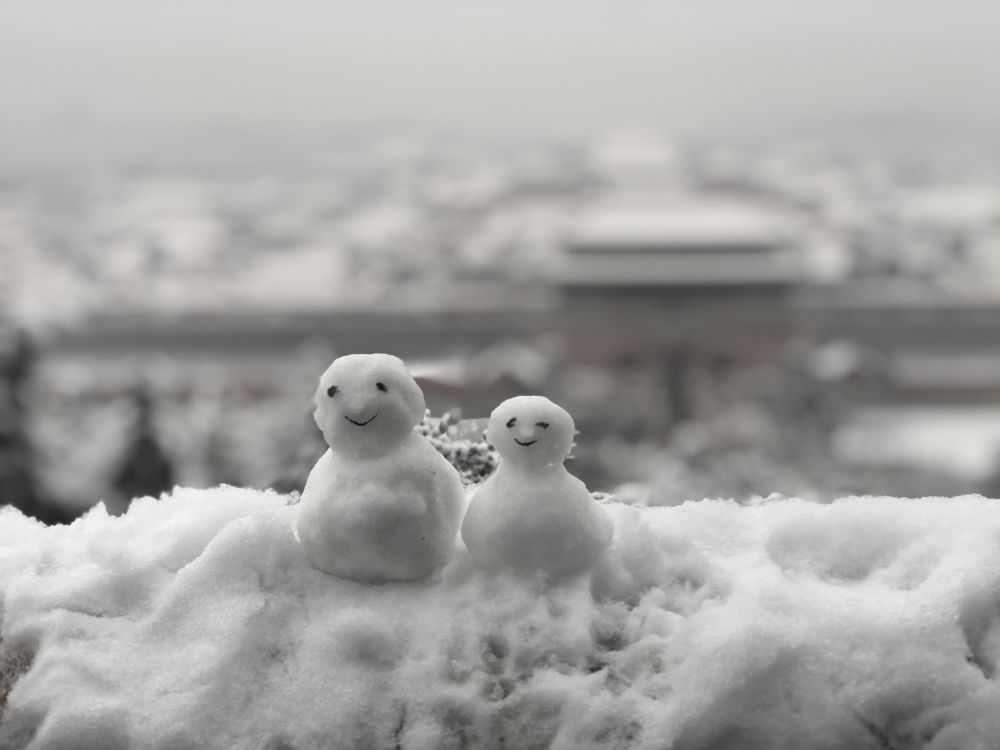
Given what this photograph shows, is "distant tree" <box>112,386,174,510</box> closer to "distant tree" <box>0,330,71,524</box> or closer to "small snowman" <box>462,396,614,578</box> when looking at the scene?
"distant tree" <box>0,330,71,524</box>

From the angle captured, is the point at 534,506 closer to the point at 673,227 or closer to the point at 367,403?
the point at 367,403

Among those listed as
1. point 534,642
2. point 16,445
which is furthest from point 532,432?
point 16,445

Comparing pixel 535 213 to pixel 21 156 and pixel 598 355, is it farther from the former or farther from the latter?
pixel 21 156

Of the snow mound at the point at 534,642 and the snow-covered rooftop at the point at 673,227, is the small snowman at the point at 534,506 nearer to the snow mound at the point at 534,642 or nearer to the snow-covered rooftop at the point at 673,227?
the snow mound at the point at 534,642

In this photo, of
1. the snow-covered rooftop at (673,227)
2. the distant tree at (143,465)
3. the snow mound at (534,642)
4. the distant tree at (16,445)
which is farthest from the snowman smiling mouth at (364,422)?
the snow-covered rooftop at (673,227)

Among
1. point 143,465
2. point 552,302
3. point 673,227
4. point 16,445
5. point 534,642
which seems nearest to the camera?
point 534,642

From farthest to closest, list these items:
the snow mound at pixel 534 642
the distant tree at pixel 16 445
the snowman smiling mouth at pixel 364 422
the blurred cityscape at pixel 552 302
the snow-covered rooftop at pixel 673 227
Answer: the snow-covered rooftop at pixel 673 227
the blurred cityscape at pixel 552 302
the distant tree at pixel 16 445
the snowman smiling mouth at pixel 364 422
the snow mound at pixel 534 642

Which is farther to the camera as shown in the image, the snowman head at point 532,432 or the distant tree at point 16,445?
the distant tree at point 16,445

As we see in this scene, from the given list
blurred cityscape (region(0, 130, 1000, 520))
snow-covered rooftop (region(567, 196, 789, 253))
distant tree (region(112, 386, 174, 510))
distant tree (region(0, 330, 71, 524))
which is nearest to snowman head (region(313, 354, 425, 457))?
blurred cityscape (region(0, 130, 1000, 520))
